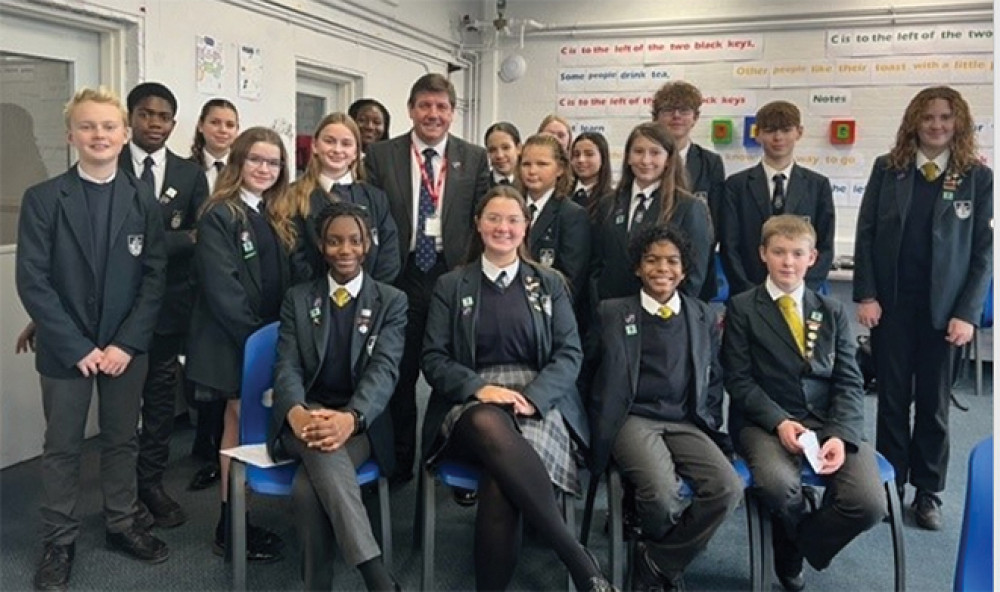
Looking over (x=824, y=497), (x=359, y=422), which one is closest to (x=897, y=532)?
(x=824, y=497)

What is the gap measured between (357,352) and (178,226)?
39.7 inches

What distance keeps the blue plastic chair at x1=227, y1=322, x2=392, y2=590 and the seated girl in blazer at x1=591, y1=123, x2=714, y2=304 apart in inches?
44.0

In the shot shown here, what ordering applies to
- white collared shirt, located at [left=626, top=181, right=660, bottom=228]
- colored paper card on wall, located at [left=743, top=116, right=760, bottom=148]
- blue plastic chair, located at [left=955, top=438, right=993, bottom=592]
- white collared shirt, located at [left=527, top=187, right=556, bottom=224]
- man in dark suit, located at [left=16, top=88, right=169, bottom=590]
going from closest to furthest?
blue plastic chair, located at [left=955, top=438, right=993, bottom=592]
man in dark suit, located at [left=16, top=88, right=169, bottom=590]
white collared shirt, located at [left=626, top=181, right=660, bottom=228]
white collared shirt, located at [left=527, top=187, right=556, bottom=224]
colored paper card on wall, located at [left=743, top=116, right=760, bottom=148]

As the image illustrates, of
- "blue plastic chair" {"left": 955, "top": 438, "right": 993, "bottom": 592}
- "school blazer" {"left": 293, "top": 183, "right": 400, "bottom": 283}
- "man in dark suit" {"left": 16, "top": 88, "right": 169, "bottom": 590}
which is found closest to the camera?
"blue plastic chair" {"left": 955, "top": 438, "right": 993, "bottom": 592}

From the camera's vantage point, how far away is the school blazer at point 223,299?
2549mm

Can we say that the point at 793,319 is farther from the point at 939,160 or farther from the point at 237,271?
the point at 237,271

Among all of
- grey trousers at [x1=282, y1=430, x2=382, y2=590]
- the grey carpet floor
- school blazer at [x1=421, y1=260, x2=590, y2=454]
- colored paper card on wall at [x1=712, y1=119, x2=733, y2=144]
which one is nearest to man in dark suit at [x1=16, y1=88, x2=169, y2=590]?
the grey carpet floor

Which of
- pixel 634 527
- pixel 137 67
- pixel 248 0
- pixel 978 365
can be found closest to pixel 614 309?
pixel 634 527

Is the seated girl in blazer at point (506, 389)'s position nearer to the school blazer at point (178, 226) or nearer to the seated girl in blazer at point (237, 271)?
the seated girl in blazer at point (237, 271)

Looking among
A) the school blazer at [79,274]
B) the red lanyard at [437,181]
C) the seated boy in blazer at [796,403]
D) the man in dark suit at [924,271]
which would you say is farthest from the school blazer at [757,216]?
the school blazer at [79,274]

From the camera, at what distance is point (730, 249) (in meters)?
3.22

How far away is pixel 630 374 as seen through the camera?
2471 millimetres

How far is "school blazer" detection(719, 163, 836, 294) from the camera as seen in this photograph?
10.3 ft

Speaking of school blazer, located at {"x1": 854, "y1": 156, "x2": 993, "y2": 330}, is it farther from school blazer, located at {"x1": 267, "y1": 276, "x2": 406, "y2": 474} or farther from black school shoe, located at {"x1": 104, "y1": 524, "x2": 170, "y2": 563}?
black school shoe, located at {"x1": 104, "y1": 524, "x2": 170, "y2": 563}
